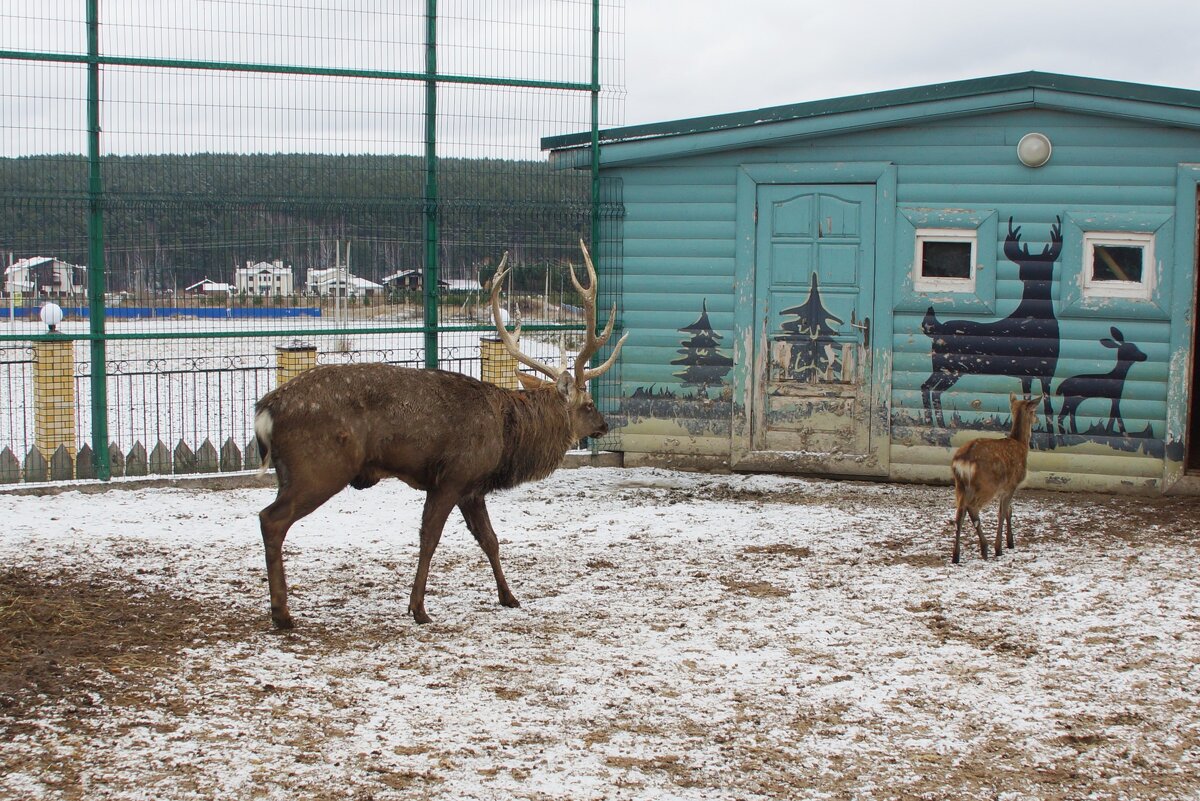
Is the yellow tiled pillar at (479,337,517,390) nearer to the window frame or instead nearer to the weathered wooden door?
the weathered wooden door

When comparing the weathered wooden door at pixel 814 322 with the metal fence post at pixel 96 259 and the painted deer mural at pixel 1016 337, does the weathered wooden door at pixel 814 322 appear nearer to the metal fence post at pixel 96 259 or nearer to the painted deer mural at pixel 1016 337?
the painted deer mural at pixel 1016 337

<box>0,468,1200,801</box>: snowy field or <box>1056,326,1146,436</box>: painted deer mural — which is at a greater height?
<box>1056,326,1146,436</box>: painted deer mural

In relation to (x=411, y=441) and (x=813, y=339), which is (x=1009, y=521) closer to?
(x=813, y=339)

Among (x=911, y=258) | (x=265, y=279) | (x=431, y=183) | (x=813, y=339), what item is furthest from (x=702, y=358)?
(x=265, y=279)

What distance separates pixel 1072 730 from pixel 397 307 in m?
7.30

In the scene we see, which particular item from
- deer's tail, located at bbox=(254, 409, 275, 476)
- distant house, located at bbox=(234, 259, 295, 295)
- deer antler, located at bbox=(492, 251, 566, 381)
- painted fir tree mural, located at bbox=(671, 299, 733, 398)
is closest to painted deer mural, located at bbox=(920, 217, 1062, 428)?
painted fir tree mural, located at bbox=(671, 299, 733, 398)

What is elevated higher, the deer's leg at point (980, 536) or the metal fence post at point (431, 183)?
the metal fence post at point (431, 183)

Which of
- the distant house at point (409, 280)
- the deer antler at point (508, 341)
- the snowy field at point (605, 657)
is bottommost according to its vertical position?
the snowy field at point (605, 657)

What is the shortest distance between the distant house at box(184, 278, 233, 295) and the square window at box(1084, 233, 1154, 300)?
23.8 feet

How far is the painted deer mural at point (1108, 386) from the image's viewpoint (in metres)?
10.5

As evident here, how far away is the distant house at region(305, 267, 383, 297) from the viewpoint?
1102 cm

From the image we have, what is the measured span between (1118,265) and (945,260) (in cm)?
140

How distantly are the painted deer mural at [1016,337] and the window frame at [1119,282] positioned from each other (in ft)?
0.81

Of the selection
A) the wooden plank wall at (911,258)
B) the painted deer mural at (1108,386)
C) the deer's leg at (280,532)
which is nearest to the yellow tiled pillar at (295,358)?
the wooden plank wall at (911,258)
